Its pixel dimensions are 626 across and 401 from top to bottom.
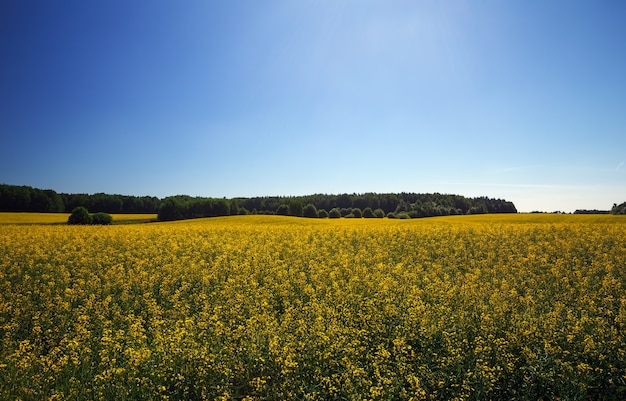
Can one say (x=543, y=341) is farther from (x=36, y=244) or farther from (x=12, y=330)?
(x=36, y=244)

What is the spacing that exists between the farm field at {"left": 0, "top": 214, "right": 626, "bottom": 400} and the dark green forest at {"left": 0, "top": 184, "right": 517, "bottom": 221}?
51607 millimetres

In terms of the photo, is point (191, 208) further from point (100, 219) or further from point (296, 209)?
point (296, 209)

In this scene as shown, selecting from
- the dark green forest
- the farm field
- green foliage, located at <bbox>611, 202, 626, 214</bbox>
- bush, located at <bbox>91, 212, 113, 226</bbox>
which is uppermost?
the dark green forest

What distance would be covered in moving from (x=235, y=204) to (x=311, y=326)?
6835cm

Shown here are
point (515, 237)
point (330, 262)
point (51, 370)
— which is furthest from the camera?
point (515, 237)

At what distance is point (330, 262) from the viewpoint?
1416cm

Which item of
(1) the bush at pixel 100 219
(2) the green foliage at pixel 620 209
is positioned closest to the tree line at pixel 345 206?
(1) the bush at pixel 100 219

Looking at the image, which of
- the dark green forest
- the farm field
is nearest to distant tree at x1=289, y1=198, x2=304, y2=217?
the dark green forest

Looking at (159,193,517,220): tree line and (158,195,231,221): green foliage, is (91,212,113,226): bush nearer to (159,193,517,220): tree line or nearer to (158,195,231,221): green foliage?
(158,195,231,221): green foliage

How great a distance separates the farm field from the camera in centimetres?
606

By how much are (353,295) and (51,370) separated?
6984 millimetres

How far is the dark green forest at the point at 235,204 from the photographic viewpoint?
65.0m

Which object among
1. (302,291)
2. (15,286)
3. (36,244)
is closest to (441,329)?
(302,291)

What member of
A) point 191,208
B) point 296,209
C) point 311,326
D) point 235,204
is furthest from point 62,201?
point 311,326
